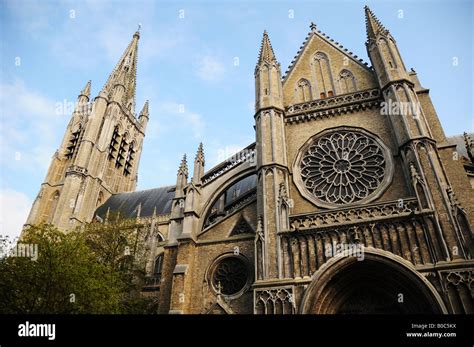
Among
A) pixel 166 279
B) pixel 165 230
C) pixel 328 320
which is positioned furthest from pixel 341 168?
pixel 165 230

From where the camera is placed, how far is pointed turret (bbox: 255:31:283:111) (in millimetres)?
16672

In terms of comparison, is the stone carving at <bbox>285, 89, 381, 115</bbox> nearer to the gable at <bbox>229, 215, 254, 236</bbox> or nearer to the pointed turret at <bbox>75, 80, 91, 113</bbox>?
the gable at <bbox>229, 215, 254, 236</bbox>

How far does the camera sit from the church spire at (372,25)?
57.9ft

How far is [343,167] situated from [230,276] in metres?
6.56

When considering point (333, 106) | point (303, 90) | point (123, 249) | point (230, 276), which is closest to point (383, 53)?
point (333, 106)

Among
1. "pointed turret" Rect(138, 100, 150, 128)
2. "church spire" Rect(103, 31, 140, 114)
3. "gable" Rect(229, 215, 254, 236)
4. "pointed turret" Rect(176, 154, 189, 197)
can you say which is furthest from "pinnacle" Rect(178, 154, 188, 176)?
"pointed turret" Rect(138, 100, 150, 128)

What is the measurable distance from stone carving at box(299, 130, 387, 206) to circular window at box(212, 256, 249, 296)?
4.18 m

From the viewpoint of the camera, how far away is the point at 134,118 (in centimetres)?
4331

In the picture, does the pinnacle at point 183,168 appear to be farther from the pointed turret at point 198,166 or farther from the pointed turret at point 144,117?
the pointed turret at point 144,117

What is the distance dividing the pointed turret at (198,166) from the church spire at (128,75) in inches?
1059

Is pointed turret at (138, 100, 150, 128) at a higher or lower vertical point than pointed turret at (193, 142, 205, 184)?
higher

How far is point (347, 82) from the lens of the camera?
18031mm

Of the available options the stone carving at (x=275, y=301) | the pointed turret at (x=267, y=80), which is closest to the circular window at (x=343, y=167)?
the pointed turret at (x=267, y=80)

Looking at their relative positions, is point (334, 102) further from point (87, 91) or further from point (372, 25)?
point (87, 91)
